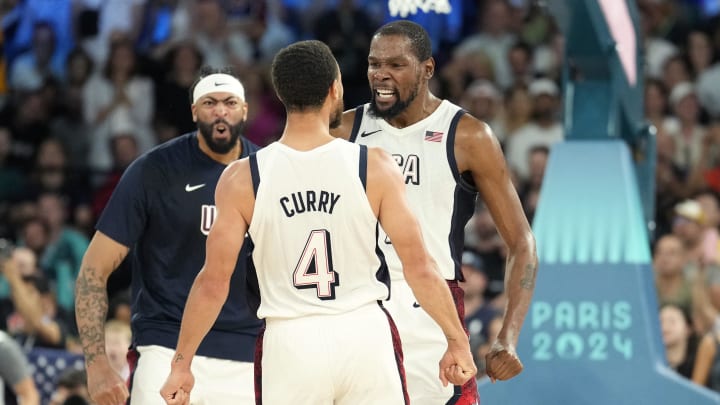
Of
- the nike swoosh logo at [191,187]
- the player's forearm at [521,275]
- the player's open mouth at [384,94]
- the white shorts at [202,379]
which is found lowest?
the white shorts at [202,379]

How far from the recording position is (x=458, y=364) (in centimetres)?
568

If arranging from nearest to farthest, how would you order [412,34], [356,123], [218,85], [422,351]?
[422,351], [412,34], [356,123], [218,85]

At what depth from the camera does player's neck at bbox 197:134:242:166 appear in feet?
25.8

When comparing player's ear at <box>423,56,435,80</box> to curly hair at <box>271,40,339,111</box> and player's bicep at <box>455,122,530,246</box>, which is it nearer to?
player's bicep at <box>455,122,530,246</box>

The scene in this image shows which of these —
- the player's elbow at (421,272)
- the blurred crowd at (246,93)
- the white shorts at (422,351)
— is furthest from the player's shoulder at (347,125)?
the blurred crowd at (246,93)

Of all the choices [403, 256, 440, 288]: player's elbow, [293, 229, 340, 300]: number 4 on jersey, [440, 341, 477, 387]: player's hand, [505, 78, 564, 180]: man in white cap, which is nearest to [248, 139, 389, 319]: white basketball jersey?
[293, 229, 340, 300]: number 4 on jersey

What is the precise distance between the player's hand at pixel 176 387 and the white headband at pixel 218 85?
248cm

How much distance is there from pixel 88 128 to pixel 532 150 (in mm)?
5106

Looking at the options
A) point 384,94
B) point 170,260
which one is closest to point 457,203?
point 384,94

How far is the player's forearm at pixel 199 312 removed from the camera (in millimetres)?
5730

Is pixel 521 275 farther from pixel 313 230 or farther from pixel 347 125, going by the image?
pixel 313 230

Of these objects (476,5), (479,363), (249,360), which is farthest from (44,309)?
(476,5)

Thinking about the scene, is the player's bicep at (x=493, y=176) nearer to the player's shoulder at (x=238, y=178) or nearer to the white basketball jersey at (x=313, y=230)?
the white basketball jersey at (x=313, y=230)

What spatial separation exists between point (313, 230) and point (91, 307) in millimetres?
2143
